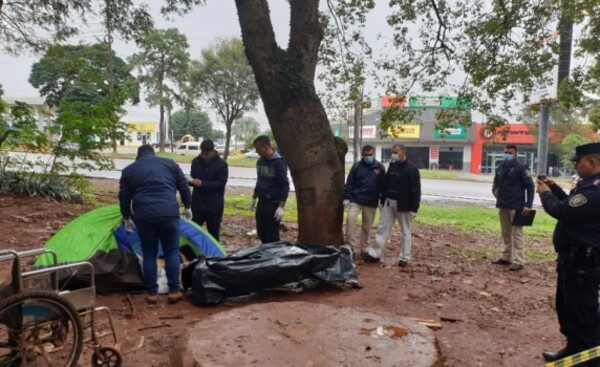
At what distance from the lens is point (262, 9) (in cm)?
580

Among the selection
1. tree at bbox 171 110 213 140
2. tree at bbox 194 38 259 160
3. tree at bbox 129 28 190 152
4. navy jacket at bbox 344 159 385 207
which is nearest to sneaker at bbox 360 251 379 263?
navy jacket at bbox 344 159 385 207

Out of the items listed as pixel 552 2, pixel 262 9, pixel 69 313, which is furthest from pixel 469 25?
pixel 69 313

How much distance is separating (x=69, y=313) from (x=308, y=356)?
160 cm

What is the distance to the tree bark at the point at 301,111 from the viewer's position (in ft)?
19.1

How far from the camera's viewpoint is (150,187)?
189 inches

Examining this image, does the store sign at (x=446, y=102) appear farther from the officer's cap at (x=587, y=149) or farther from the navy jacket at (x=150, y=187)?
the navy jacket at (x=150, y=187)

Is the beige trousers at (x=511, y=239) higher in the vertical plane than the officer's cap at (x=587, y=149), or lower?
lower

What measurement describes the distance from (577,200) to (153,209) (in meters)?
3.70

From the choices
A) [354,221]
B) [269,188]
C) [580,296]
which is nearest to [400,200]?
[354,221]

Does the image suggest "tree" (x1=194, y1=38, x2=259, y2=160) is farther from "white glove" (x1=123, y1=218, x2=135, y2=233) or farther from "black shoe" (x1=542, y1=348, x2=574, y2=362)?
"black shoe" (x1=542, y1=348, x2=574, y2=362)

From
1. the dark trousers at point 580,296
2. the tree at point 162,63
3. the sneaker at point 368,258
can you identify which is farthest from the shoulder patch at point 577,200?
the tree at point 162,63

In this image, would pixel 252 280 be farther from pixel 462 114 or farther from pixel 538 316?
pixel 462 114

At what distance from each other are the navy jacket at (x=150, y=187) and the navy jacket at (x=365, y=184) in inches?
109

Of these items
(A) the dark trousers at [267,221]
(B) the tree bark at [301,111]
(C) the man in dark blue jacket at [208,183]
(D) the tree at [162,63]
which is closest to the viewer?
(B) the tree bark at [301,111]
